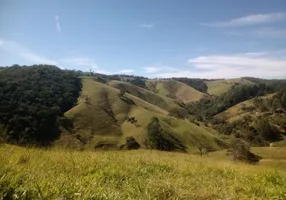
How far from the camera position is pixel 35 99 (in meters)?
106

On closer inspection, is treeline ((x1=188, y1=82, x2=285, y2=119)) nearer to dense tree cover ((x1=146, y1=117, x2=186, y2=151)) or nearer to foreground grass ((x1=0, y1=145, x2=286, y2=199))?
dense tree cover ((x1=146, y1=117, x2=186, y2=151))

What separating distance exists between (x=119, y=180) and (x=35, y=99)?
107671 mm

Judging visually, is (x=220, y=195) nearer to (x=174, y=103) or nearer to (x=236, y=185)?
(x=236, y=185)

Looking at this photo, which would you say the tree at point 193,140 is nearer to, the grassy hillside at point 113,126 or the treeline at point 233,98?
the grassy hillside at point 113,126

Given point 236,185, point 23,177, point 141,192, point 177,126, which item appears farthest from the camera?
point 177,126

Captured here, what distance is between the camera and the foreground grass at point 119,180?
4.24 m

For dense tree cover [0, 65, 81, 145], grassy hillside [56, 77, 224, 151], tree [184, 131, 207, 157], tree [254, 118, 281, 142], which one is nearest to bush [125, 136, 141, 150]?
grassy hillside [56, 77, 224, 151]

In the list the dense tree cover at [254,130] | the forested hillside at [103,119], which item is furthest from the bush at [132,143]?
the dense tree cover at [254,130]

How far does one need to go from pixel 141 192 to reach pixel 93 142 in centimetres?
9244

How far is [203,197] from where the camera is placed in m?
5.39

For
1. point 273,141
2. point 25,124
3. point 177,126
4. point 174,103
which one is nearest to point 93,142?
point 25,124

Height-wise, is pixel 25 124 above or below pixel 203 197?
below

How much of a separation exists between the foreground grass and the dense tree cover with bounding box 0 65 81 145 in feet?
217

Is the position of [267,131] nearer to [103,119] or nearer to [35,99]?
[103,119]
